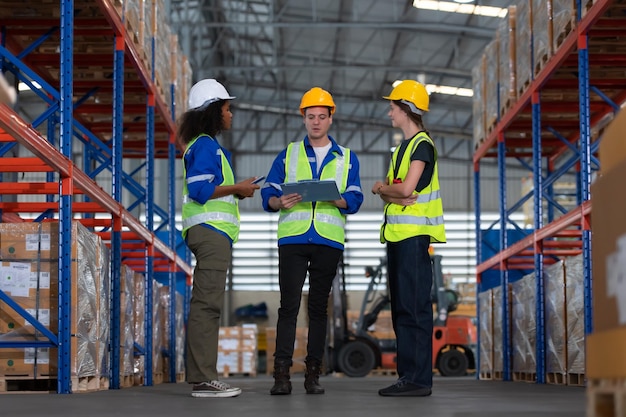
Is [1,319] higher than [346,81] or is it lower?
lower

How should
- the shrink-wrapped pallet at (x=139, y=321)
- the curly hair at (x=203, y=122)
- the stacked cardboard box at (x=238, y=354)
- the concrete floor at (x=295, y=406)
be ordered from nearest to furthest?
the concrete floor at (x=295, y=406), the curly hair at (x=203, y=122), the shrink-wrapped pallet at (x=139, y=321), the stacked cardboard box at (x=238, y=354)

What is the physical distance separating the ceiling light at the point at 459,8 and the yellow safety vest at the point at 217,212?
52.7 ft

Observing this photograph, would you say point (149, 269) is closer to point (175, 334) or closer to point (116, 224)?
point (116, 224)

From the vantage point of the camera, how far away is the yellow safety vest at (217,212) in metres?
6.07

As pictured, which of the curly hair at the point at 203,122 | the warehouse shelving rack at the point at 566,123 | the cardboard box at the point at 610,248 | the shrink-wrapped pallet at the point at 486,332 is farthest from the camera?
the shrink-wrapped pallet at the point at 486,332

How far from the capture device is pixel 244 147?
104ft

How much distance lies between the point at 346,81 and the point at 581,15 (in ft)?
68.1

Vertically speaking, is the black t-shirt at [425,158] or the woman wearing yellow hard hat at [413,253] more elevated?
the black t-shirt at [425,158]

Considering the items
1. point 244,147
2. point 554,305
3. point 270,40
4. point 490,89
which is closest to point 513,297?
point 554,305

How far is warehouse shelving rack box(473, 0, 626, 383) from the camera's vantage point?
8.55 m

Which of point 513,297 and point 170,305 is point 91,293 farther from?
point 513,297

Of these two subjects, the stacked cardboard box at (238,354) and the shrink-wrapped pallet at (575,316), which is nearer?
the shrink-wrapped pallet at (575,316)

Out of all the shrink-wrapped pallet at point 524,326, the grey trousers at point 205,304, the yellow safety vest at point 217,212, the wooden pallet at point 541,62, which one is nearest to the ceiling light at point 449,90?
the shrink-wrapped pallet at point 524,326

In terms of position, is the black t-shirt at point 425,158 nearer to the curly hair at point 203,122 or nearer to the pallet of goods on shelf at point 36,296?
the curly hair at point 203,122
